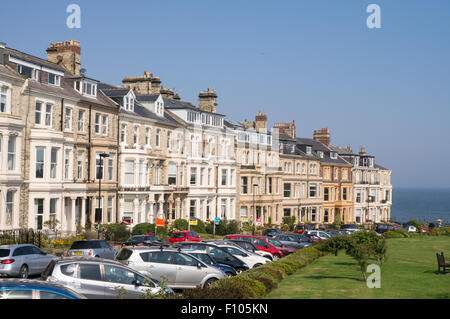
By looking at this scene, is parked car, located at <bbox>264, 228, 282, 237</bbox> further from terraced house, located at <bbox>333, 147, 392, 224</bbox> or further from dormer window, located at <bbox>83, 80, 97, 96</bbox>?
terraced house, located at <bbox>333, 147, 392, 224</bbox>

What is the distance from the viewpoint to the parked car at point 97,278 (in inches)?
674

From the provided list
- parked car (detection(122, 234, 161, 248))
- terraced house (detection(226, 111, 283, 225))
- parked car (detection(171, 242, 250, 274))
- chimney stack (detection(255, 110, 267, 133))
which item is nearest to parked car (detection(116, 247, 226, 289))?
parked car (detection(171, 242, 250, 274))

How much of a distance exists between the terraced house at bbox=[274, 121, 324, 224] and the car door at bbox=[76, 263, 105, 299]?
60.0 metres

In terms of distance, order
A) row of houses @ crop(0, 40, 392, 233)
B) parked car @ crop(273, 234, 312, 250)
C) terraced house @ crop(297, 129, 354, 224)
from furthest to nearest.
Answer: terraced house @ crop(297, 129, 354, 224)
parked car @ crop(273, 234, 312, 250)
row of houses @ crop(0, 40, 392, 233)

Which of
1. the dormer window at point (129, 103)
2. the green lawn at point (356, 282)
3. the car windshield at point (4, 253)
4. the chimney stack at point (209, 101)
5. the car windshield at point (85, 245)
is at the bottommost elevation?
the green lawn at point (356, 282)

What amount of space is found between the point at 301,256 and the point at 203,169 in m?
31.1

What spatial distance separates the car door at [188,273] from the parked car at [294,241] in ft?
68.9

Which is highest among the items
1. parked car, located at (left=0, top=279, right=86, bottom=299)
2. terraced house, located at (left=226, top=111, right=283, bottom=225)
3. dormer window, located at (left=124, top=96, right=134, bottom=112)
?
dormer window, located at (left=124, top=96, right=134, bottom=112)

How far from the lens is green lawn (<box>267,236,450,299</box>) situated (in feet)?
67.4

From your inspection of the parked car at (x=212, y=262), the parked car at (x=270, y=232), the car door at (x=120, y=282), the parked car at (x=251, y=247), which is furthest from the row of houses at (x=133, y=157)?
the car door at (x=120, y=282)

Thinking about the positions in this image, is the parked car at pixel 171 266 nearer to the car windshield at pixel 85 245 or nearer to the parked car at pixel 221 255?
the parked car at pixel 221 255

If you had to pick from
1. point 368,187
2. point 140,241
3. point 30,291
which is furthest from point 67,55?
point 368,187

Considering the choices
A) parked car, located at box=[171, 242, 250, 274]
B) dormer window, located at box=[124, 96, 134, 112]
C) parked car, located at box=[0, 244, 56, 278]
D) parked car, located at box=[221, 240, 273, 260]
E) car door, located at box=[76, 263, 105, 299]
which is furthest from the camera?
dormer window, located at box=[124, 96, 134, 112]
